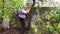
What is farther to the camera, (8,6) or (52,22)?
(8,6)

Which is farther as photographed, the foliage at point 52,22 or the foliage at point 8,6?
the foliage at point 8,6

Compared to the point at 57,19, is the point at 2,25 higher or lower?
lower

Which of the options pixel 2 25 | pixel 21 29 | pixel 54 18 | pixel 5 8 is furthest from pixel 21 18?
pixel 54 18

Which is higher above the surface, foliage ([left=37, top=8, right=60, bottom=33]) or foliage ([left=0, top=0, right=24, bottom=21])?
foliage ([left=0, top=0, right=24, bottom=21])

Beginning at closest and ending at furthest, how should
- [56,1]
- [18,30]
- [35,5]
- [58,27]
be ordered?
[58,27], [35,5], [56,1], [18,30]

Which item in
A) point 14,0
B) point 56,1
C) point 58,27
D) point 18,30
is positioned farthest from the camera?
point 18,30

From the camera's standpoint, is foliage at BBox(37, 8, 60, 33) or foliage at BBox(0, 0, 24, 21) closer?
foliage at BBox(37, 8, 60, 33)

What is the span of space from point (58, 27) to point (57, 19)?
1.01 ft

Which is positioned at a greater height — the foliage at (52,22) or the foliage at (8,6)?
the foliage at (8,6)

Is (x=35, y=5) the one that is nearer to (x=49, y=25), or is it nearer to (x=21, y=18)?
(x=21, y=18)

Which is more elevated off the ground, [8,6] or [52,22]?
[8,6]

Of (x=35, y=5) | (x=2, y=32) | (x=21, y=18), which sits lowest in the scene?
(x=2, y=32)

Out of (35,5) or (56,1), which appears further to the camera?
(56,1)

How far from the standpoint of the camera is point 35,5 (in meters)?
6.32
